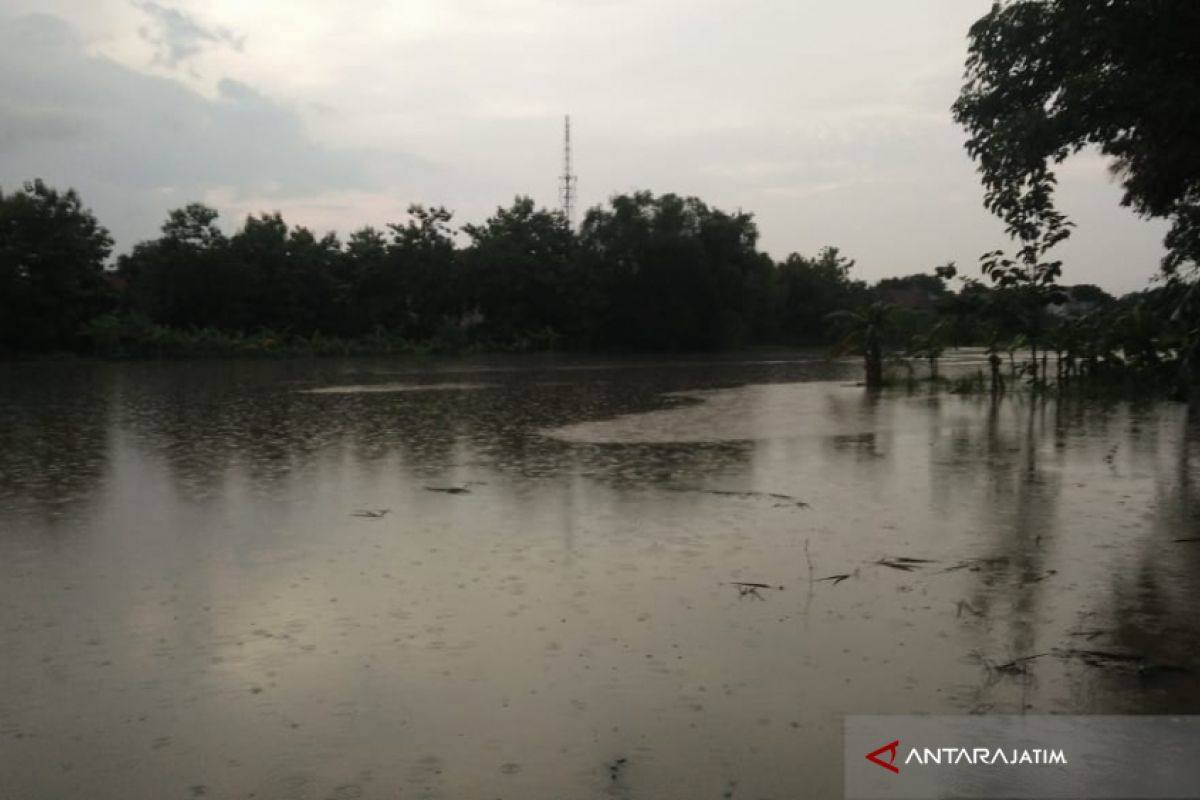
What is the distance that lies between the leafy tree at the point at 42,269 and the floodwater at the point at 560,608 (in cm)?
3138

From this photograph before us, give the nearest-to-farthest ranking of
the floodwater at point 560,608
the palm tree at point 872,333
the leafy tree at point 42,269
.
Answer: the floodwater at point 560,608
the palm tree at point 872,333
the leafy tree at point 42,269

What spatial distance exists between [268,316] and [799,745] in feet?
157

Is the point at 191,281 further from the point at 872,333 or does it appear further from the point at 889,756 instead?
the point at 889,756

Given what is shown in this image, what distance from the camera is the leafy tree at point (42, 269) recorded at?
38.1 metres

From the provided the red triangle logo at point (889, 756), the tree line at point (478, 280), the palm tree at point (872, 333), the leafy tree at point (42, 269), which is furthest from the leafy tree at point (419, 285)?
the red triangle logo at point (889, 756)

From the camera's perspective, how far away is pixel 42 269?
38.9 m

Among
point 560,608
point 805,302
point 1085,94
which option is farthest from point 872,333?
point 805,302

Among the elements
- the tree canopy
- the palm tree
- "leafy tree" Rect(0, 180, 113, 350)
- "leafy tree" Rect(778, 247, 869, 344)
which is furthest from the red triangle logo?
"leafy tree" Rect(778, 247, 869, 344)

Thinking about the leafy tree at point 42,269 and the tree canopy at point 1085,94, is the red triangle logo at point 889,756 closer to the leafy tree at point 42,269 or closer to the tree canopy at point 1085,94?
the tree canopy at point 1085,94

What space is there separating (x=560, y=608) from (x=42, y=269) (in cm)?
4032

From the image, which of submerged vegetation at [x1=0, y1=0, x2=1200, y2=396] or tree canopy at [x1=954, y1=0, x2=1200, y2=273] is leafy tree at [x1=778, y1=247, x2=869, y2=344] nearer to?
submerged vegetation at [x1=0, y1=0, x2=1200, y2=396]

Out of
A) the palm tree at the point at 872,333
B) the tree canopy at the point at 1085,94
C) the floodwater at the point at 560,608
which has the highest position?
the tree canopy at the point at 1085,94

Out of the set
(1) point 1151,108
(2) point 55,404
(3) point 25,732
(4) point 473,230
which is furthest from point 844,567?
(4) point 473,230

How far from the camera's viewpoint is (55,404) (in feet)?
61.1
